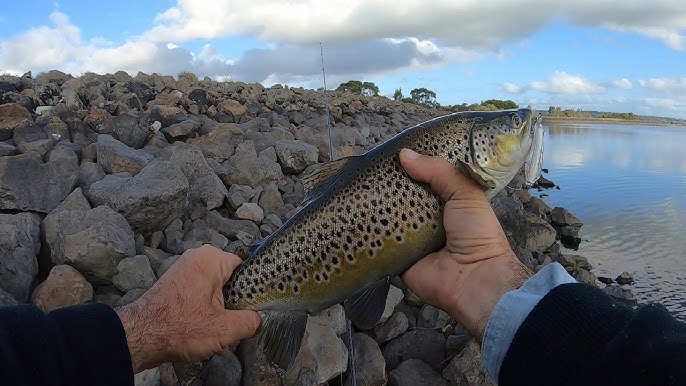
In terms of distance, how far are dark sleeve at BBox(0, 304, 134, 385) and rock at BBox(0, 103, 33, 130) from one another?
7.97 m

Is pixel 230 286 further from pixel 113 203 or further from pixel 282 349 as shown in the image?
pixel 113 203

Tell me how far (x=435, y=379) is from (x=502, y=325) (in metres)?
3.47

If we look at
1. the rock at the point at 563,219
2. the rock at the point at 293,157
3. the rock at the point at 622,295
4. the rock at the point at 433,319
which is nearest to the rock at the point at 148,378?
the rock at the point at 433,319

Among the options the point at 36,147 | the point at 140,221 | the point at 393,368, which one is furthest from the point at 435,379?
the point at 36,147

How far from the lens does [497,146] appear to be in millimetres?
3570

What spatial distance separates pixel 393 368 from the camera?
20.0 ft

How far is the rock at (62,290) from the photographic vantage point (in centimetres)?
499

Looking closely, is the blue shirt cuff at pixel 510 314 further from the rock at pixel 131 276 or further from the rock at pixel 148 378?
the rock at pixel 131 276

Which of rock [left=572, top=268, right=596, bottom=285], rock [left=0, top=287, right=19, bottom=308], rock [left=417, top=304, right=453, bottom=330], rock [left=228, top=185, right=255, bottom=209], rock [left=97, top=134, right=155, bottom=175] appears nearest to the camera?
rock [left=0, top=287, right=19, bottom=308]

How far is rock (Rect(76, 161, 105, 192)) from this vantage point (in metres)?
7.30

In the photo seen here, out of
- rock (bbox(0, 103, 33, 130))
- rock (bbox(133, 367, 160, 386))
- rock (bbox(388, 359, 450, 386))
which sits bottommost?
rock (bbox(388, 359, 450, 386))

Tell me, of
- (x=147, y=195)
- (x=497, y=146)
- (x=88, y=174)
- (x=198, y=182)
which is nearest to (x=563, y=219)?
(x=198, y=182)

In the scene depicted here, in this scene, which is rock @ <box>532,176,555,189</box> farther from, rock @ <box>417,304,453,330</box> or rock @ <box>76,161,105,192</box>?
rock @ <box>76,161,105,192</box>

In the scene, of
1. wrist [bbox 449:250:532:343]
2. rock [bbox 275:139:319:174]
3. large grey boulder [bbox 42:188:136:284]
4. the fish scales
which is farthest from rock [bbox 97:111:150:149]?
wrist [bbox 449:250:532:343]
